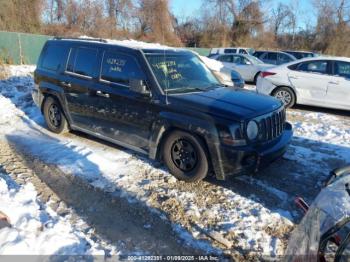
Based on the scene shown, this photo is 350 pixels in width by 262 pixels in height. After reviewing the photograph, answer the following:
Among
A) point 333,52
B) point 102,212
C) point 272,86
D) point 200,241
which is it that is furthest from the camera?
point 333,52

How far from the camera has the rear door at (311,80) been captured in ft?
30.6

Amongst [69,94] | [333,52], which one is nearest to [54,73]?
[69,94]

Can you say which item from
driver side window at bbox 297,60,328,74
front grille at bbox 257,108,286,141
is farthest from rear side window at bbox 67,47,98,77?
driver side window at bbox 297,60,328,74

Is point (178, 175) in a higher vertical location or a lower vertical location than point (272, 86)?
lower

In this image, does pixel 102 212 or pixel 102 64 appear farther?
pixel 102 64

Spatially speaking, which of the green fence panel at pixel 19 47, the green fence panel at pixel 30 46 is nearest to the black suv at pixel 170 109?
the green fence panel at pixel 19 47

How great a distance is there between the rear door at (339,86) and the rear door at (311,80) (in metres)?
0.13

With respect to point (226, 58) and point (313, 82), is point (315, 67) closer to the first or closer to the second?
point (313, 82)

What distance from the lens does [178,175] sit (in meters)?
4.82

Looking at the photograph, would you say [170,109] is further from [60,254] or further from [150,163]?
[60,254]

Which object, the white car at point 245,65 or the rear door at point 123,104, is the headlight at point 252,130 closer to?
the rear door at point 123,104

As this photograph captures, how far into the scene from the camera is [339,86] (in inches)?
357

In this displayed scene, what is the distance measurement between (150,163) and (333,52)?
4168 cm

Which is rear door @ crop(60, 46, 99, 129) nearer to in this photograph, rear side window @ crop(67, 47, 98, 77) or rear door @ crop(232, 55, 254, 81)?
rear side window @ crop(67, 47, 98, 77)
